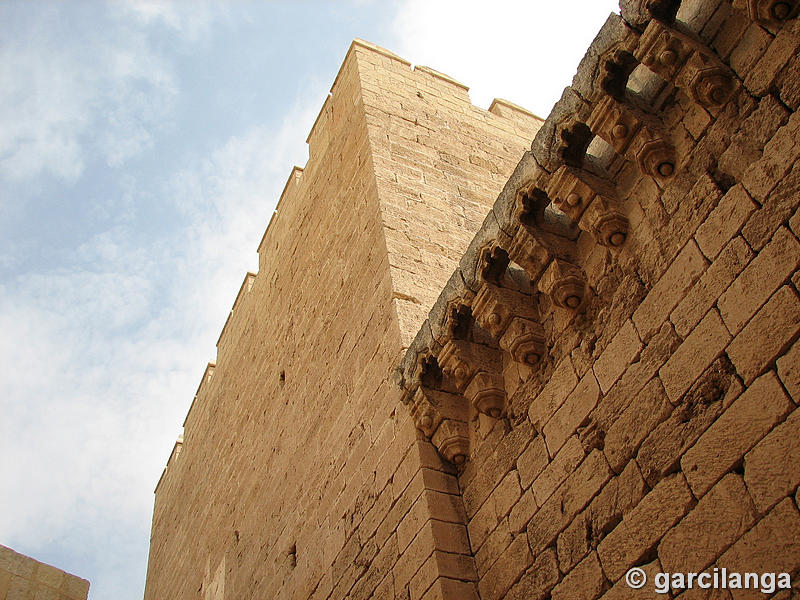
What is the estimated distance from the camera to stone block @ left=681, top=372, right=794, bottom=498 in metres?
2.58

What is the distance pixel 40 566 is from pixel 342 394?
4.02 m

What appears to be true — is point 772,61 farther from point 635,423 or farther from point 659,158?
point 635,423

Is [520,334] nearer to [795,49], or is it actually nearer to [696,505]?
[696,505]

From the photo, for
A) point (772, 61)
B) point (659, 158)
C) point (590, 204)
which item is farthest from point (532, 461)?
point (772, 61)

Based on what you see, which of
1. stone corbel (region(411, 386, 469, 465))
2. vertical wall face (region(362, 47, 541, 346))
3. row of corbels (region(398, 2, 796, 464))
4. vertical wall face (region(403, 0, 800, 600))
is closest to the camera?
vertical wall face (region(403, 0, 800, 600))

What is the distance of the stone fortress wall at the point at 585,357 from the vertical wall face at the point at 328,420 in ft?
0.09

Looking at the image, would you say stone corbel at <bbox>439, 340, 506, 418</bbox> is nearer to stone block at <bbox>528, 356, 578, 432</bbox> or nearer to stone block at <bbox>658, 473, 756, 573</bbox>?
stone block at <bbox>528, 356, 578, 432</bbox>

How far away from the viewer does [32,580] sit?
23.2 feet

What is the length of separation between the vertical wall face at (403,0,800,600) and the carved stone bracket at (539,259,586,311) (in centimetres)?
1

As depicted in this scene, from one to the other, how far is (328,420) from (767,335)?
3.56m

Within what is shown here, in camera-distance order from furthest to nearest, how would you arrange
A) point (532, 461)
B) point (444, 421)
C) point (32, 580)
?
point (32, 580) < point (444, 421) < point (532, 461)

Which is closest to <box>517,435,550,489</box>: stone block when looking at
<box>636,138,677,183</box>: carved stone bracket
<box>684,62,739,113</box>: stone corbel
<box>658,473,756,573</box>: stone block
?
<box>658,473,756,573</box>: stone block

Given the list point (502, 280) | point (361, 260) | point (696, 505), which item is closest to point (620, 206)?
point (502, 280)

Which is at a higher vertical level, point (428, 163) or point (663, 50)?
point (663, 50)
